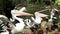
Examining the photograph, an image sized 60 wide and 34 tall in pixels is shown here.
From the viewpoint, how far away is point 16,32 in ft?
3.57

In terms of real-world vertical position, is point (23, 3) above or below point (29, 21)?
above

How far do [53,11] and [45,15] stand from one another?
0.06 meters

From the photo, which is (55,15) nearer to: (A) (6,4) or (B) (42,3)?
(B) (42,3)

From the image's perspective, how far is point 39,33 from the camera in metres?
1.12

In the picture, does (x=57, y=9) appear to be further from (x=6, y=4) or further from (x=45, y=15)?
(x=6, y=4)

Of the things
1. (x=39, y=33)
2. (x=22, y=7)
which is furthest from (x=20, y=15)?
(x=39, y=33)

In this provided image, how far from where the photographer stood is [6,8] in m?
1.11

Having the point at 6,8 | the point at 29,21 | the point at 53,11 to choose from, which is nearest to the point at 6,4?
the point at 6,8

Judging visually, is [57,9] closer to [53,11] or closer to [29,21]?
[53,11]

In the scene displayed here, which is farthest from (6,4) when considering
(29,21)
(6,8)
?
(29,21)

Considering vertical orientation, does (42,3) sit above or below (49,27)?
above

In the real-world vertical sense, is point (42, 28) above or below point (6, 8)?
below

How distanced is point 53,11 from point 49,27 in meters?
0.10

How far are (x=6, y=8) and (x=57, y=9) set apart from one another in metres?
0.30
